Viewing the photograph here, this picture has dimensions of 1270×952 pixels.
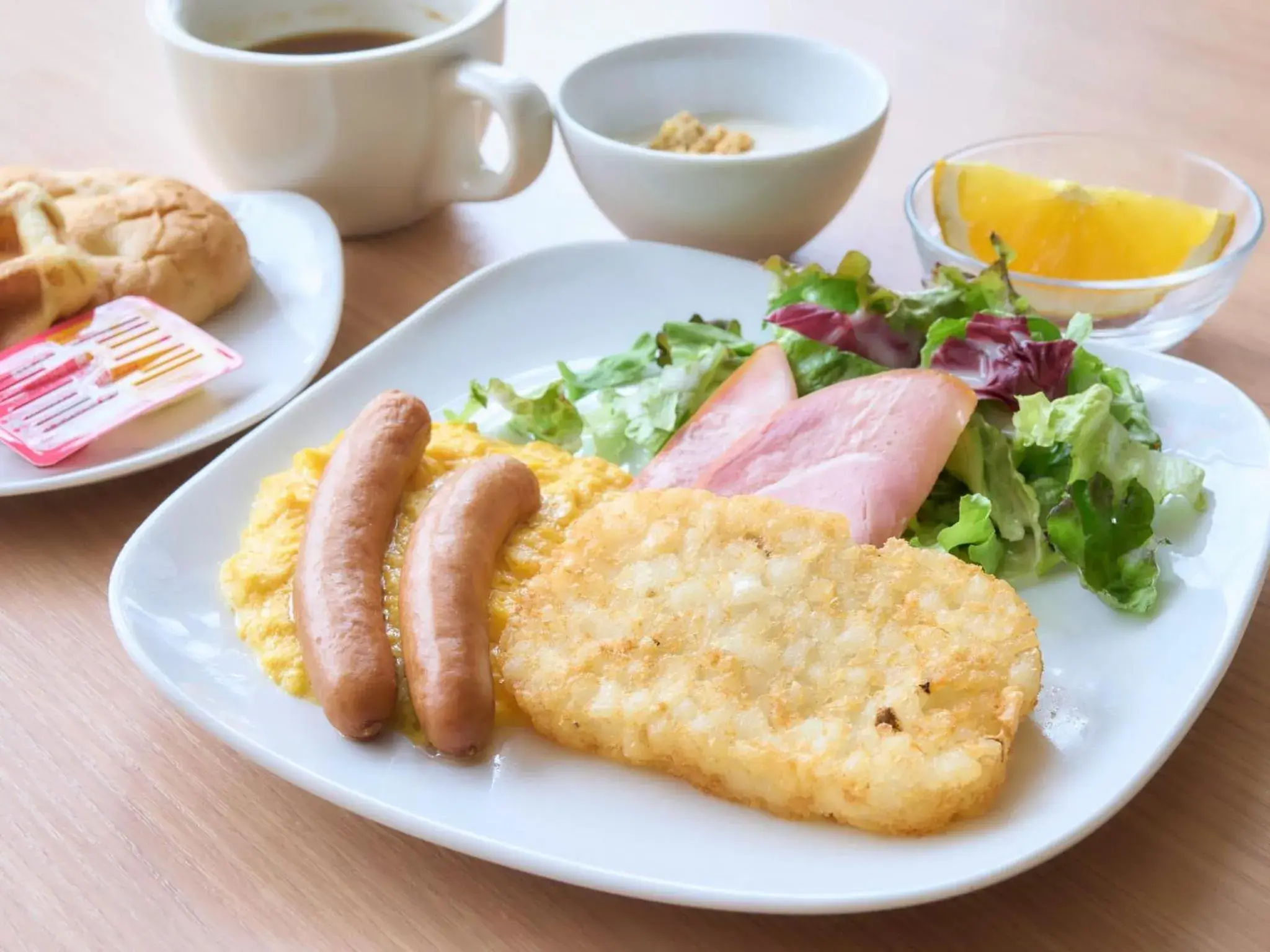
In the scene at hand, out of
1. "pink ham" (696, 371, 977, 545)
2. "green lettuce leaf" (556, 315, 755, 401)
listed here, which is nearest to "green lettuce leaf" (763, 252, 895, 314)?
"green lettuce leaf" (556, 315, 755, 401)

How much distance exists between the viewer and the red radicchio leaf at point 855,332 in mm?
2094

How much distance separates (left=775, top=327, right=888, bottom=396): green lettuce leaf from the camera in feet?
6.81

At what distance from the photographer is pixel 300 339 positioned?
2.35 meters

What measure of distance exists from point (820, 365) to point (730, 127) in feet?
2.89

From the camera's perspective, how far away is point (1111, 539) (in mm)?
1690

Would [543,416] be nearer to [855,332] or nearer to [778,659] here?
[855,332]

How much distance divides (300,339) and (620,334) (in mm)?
605

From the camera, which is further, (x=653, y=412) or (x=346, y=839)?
(x=653, y=412)

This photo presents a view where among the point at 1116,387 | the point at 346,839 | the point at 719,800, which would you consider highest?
the point at 1116,387

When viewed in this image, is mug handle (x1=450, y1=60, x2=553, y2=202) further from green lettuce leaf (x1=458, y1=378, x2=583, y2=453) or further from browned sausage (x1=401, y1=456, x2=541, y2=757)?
browned sausage (x1=401, y1=456, x2=541, y2=757)

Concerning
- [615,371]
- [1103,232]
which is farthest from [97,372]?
[1103,232]

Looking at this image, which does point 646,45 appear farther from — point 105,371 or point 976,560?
point 976,560

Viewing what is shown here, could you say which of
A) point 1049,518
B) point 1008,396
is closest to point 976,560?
point 1049,518

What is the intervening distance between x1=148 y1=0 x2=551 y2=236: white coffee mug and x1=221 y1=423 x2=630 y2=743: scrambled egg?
84cm
